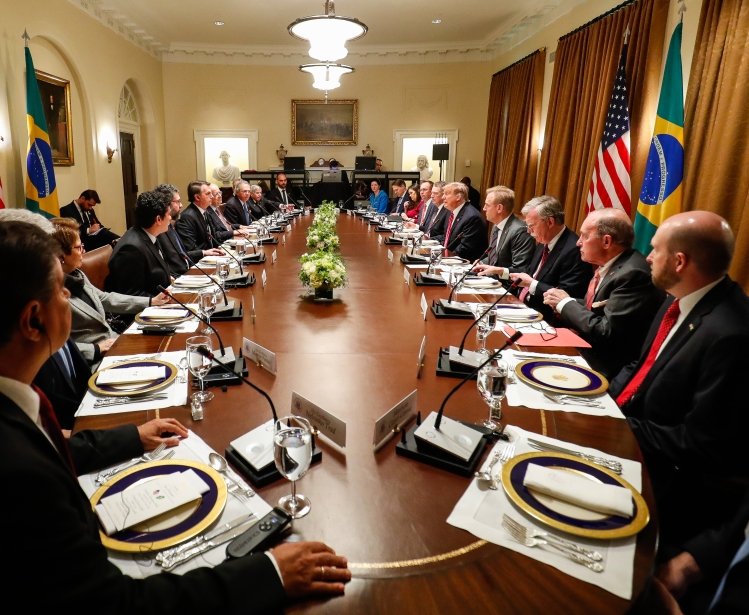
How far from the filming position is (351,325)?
2318 mm

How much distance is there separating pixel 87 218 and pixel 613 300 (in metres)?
6.63

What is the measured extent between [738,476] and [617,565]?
86cm

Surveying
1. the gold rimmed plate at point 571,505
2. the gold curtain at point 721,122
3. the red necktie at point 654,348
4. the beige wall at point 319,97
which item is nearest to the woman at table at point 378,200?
the beige wall at point 319,97

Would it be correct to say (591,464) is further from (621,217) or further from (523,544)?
(621,217)

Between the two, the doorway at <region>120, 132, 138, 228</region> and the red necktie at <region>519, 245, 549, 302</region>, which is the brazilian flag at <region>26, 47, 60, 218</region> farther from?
the red necktie at <region>519, 245, 549, 302</region>

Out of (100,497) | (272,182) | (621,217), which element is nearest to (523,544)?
(100,497)

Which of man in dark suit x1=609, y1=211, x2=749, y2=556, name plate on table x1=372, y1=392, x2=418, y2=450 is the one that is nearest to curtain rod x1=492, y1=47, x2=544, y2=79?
man in dark suit x1=609, y1=211, x2=749, y2=556

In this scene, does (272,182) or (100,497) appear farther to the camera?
(272,182)

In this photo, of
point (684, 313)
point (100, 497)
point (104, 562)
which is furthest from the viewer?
point (684, 313)

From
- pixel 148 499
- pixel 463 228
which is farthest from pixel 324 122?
pixel 148 499

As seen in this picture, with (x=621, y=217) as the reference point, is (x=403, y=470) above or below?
below

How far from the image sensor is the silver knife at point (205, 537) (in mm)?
935

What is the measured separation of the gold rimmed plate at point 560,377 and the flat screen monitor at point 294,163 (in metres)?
9.20

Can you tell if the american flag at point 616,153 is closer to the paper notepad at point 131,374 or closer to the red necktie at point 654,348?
the red necktie at point 654,348
